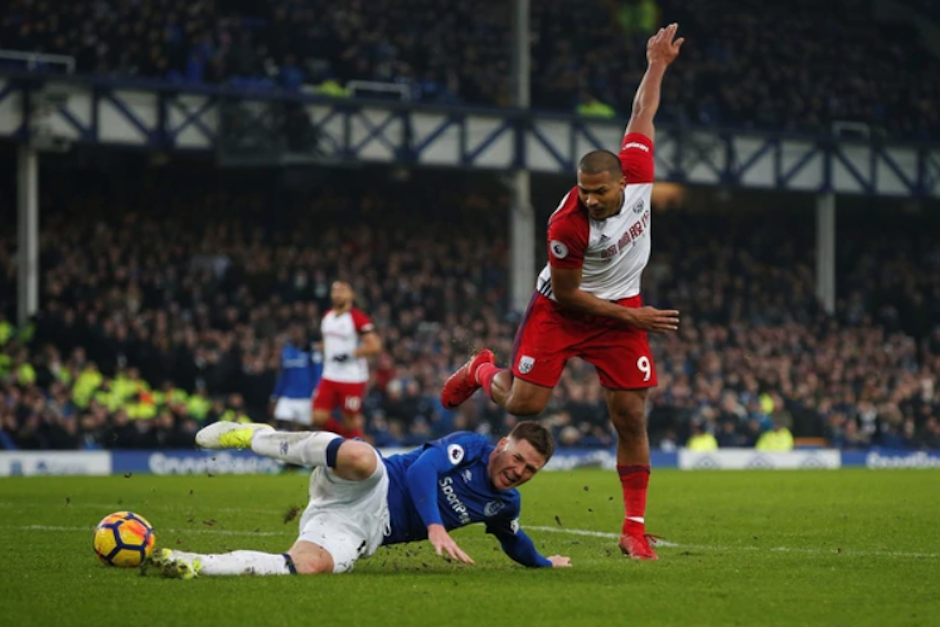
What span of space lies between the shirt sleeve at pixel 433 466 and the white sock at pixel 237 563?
0.78 m

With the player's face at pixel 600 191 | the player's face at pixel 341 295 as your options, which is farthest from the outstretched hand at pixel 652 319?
the player's face at pixel 341 295

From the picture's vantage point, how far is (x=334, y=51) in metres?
32.1

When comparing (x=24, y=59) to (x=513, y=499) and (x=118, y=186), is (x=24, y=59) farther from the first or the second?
(x=513, y=499)

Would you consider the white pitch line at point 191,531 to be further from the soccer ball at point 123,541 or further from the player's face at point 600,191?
the player's face at point 600,191

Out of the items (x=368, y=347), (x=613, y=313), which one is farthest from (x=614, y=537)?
(x=368, y=347)

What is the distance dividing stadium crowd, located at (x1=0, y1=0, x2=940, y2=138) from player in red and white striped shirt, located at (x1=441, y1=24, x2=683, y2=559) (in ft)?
65.7

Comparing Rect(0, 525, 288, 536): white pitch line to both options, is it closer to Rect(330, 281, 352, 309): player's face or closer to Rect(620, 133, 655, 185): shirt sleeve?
Rect(620, 133, 655, 185): shirt sleeve

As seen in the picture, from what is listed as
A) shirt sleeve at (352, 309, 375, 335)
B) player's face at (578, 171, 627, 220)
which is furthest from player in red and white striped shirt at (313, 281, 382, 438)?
player's face at (578, 171, 627, 220)

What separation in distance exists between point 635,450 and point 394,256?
22056 millimetres

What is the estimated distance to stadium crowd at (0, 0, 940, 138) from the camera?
29406mm

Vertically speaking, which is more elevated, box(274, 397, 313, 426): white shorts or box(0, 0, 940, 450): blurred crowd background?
box(0, 0, 940, 450): blurred crowd background

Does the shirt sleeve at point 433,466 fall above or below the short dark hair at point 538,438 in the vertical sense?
below

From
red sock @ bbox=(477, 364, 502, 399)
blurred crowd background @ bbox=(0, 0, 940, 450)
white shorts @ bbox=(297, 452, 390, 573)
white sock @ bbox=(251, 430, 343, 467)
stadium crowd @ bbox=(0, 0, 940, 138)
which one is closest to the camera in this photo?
white sock @ bbox=(251, 430, 343, 467)

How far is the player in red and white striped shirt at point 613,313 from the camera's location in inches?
370
